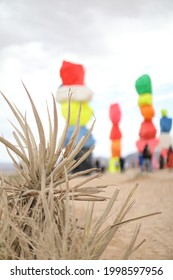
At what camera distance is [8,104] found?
1.40m

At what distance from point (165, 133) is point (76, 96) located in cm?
318

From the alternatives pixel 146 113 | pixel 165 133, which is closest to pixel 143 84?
pixel 146 113

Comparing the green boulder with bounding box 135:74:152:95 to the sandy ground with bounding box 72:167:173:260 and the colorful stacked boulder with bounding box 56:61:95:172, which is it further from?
the sandy ground with bounding box 72:167:173:260

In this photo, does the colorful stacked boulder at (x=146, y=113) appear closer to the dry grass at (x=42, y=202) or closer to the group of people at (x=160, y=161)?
the group of people at (x=160, y=161)

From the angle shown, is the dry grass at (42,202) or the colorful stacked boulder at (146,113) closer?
the dry grass at (42,202)

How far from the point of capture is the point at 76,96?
870 centimetres

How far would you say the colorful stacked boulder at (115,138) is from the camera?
10352 mm

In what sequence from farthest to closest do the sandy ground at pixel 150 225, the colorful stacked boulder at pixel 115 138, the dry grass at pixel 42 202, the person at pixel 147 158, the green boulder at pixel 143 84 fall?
the colorful stacked boulder at pixel 115 138 → the green boulder at pixel 143 84 → the person at pixel 147 158 → the sandy ground at pixel 150 225 → the dry grass at pixel 42 202

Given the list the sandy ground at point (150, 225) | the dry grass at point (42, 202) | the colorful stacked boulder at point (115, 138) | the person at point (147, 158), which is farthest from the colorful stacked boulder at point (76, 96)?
the dry grass at point (42, 202)

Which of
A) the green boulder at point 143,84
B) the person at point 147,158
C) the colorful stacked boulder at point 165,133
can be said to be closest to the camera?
the person at point 147,158

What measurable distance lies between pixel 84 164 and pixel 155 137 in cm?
231

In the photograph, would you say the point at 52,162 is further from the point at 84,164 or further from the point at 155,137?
the point at 155,137

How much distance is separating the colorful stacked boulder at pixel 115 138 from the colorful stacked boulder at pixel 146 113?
0.51 meters
